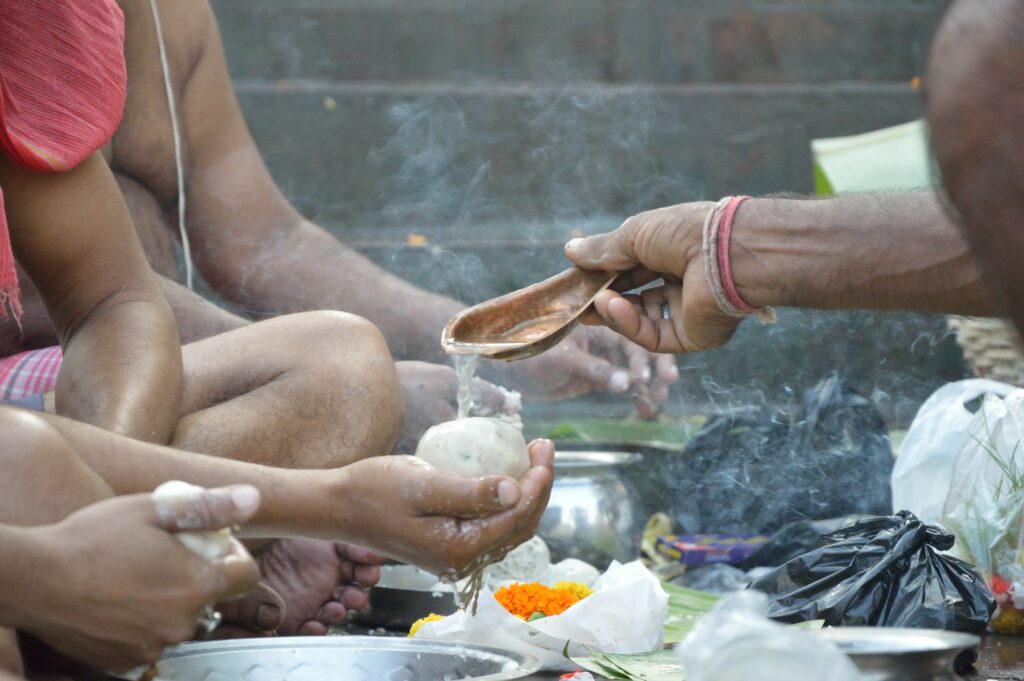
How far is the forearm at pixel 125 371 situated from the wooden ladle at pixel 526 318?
20.8 inches

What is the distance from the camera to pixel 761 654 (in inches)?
53.6

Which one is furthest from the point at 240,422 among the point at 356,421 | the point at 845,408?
the point at 845,408

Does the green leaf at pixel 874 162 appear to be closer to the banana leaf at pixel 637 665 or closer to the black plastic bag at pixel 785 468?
the black plastic bag at pixel 785 468

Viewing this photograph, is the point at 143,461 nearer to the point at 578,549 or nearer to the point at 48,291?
the point at 48,291

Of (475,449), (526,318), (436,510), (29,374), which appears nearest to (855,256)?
(526,318)

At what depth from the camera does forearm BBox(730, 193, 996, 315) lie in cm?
232

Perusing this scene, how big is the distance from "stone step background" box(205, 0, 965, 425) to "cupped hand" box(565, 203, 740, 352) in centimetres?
333

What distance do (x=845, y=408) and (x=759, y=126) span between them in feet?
10.4

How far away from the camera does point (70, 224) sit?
2498 millimetres

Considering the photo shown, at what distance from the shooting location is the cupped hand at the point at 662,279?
258cm

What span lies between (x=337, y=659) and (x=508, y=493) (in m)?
0.55

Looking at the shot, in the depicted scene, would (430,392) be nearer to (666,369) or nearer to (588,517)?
(588,517)

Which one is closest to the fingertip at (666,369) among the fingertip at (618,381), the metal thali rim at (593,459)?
the fingertip at (618,381)

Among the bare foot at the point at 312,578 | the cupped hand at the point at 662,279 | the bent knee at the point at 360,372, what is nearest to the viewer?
the cupped hand at the point at 662,279
